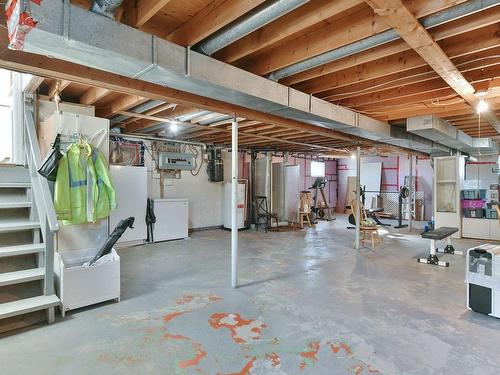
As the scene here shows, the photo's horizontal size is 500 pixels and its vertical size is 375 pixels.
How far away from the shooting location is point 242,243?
6195 mm

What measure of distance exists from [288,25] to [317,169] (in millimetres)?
10243

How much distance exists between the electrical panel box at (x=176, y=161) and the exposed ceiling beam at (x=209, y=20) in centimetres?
444

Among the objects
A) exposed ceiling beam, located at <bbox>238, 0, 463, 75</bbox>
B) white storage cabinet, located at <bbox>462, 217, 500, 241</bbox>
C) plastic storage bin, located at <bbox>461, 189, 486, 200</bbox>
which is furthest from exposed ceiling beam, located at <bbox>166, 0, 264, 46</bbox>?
white storage cabinet, located at <bbox>462, 217, 500, 241</bbox>

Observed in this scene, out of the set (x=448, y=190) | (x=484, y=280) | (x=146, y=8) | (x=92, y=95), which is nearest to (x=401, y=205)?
(x=448, y=190)

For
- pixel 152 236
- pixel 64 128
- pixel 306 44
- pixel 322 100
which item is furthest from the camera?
pixel 152 236

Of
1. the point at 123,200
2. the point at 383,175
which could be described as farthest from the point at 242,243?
the point at 383,175

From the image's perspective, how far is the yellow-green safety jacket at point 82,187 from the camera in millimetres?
2963

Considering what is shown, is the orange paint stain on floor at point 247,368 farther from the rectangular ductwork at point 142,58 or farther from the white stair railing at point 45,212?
the rectangular ductwork at point 142,58

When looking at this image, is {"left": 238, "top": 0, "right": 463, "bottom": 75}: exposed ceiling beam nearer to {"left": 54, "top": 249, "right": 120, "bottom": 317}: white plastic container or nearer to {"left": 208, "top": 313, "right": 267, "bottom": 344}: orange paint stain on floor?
{"left": 208, "top": 313, "right": 267, "bottom": 344}: orange paint stain on floor

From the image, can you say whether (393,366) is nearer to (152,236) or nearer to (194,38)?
(194,38)

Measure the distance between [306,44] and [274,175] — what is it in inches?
248

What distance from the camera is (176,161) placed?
268 inches

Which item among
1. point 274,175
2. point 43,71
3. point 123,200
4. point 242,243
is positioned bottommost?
point 242,243

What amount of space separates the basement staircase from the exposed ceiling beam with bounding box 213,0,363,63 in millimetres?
2143
